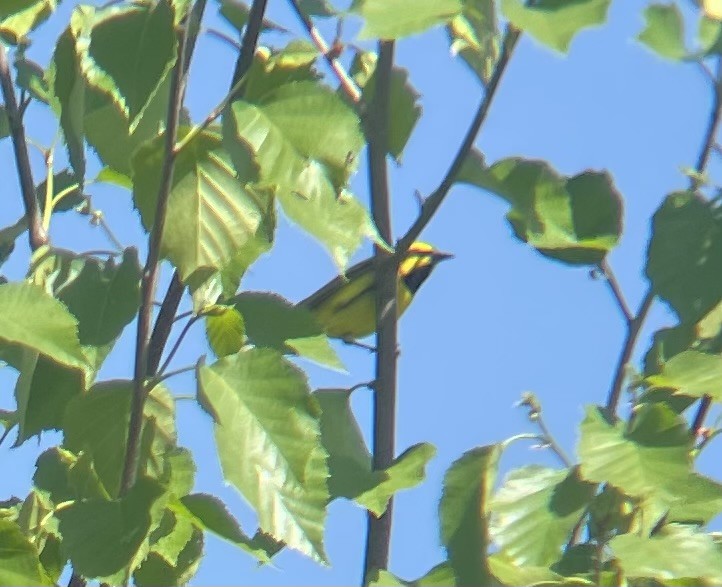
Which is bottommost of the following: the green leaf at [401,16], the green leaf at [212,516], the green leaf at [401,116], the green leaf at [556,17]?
the green leaf at [212,516]

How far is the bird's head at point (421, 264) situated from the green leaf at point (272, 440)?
3.41 meters

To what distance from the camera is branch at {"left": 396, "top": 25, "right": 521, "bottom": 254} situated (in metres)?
1.22

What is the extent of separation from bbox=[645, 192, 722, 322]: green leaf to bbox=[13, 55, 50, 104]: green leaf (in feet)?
3.00

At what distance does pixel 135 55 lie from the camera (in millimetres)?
1164

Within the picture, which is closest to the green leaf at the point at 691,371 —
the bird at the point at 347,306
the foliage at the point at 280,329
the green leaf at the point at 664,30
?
the foliage at the point at 280,329

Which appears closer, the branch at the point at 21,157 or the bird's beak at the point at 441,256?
the branch at the point at 21,157

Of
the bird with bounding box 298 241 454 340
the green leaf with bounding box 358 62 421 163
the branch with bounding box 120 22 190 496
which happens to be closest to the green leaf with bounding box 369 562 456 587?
the branch with bounding box 120 22 190 496

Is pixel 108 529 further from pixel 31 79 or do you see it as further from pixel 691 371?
pixel 31 79

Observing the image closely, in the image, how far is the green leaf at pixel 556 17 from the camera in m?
0.99

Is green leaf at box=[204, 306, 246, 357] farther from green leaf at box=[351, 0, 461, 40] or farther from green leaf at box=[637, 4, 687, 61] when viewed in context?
green leaf at box=[637, 4, 687, 61]

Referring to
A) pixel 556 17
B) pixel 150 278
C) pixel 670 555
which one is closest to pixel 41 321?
pixel 150 278

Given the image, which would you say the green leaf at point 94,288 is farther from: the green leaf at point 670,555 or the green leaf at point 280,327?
the green leaf at point 670,555

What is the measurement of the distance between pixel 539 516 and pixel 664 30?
0.76 m

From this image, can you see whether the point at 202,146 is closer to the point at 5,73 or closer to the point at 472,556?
the point at 472,556
